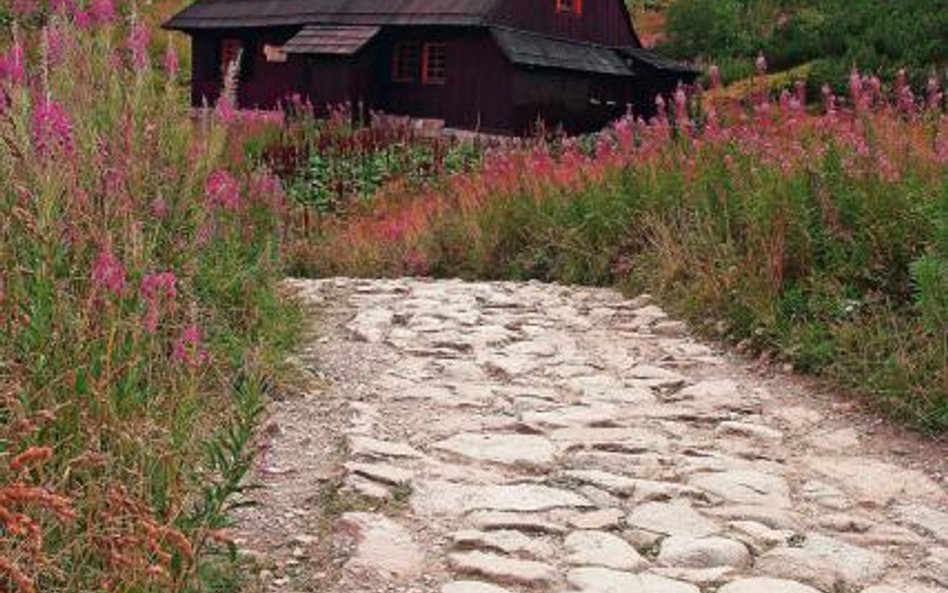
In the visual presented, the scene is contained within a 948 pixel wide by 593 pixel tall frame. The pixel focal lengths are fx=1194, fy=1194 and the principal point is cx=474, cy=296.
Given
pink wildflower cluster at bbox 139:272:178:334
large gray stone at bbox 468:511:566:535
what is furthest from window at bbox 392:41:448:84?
pink wildflower cluster at bbox 139:272:178:334

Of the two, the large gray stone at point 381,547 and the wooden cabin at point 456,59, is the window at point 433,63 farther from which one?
the large gray stone at point 381,547

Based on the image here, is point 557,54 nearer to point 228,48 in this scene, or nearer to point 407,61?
point 407,61

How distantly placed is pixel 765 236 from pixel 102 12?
4.10 m

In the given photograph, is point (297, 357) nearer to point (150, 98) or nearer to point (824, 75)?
point (150, 98)

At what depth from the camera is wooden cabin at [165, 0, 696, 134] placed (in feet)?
83.7

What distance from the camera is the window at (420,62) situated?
88.5ft

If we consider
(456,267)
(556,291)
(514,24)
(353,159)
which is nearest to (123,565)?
(556,291)

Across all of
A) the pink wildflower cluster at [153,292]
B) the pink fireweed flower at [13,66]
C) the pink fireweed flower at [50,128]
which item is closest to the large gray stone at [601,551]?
the pink wildflower cluster at [153,292]

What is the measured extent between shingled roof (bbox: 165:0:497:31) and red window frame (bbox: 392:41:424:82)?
1.08m

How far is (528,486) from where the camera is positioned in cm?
448

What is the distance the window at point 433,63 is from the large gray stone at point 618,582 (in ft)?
78.2

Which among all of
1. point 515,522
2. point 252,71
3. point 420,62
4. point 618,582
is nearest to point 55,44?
point 515,522

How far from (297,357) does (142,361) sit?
9.02ft

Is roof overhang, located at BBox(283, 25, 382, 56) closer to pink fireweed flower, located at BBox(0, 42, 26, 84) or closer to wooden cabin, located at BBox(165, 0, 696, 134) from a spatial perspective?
wooden cabin, located at BBox(165, 0, 696, 134)
